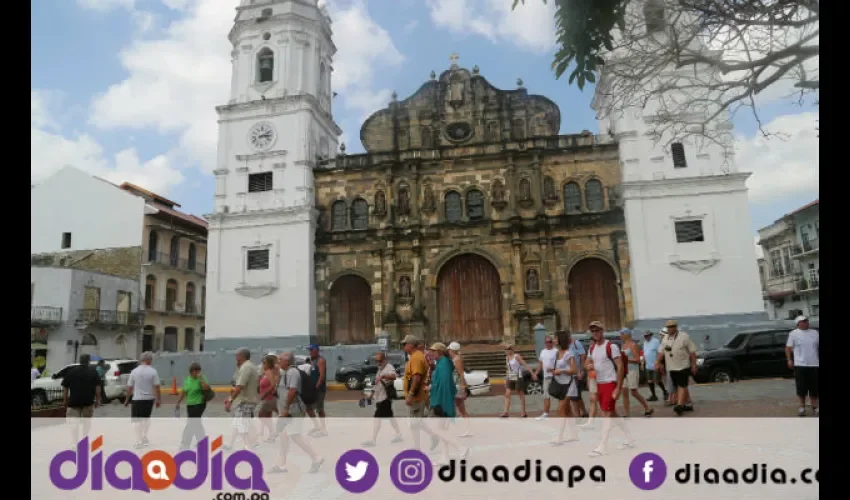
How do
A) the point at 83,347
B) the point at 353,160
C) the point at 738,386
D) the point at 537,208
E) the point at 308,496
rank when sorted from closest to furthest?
the point at 308,496 < the point at 738,386 < the point at 537,208 < the point at 353,160 < the point at 83,347

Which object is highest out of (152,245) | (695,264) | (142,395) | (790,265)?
(152,245)

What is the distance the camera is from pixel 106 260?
31766 mm

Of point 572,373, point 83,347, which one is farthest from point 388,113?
point 572,373

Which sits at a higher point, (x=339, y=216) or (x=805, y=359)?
(x=339, y=216)

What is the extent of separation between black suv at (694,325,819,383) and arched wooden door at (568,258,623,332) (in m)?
8.65

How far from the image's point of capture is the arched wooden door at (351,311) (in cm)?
2531

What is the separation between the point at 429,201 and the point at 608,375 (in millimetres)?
18278

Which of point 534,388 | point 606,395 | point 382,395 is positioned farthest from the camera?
point 534,388

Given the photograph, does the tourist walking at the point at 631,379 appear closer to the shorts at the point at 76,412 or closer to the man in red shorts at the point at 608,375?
the man in red shorts at the point at 608,375

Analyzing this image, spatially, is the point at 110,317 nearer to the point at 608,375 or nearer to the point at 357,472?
the point at 357,472

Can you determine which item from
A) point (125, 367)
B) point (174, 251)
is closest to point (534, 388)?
point (125, 367)

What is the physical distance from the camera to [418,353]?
305 inches

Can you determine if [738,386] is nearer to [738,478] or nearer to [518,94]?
[738,478]

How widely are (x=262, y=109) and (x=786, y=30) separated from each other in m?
23.3
